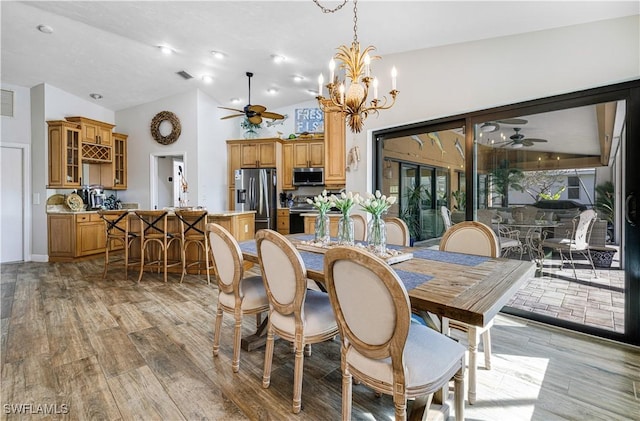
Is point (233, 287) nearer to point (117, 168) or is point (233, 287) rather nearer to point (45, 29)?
point (45, 29)

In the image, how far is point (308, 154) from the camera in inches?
261

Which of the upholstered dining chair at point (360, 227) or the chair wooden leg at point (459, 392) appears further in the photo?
the upholstered dining chair at point (360, 227)

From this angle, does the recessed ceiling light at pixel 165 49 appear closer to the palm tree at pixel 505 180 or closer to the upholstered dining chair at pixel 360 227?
the upholstered dining chair at pixel 360 227

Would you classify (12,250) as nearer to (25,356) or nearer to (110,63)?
(110,63)

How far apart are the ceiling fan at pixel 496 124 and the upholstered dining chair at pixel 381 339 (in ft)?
8.18

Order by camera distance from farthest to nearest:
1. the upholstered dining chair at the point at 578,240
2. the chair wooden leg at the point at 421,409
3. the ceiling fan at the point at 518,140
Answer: the ceiling fan at the point at 518,140 < the upholstered dining chair at the point at 578,240 < the chair wooden leg at the point at 421,409

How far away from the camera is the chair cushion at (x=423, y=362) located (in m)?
1.22

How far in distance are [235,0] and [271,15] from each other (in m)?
0.38

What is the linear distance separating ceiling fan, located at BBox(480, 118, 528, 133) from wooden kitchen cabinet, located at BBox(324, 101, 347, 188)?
2.14 metres

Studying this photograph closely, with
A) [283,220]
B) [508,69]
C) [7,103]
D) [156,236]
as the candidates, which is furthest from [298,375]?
[7,103]

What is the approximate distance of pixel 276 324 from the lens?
177 centimetres

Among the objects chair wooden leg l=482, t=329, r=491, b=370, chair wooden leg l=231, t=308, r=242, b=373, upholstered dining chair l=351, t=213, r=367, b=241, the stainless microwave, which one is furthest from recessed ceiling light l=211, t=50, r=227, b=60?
chair wooden leg l=482, t=329, r=491, b=370

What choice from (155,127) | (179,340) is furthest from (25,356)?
(155,127)

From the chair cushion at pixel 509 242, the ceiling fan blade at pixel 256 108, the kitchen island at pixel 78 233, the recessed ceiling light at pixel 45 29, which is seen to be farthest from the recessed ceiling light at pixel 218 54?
the chair cushion at pixel 509 242
